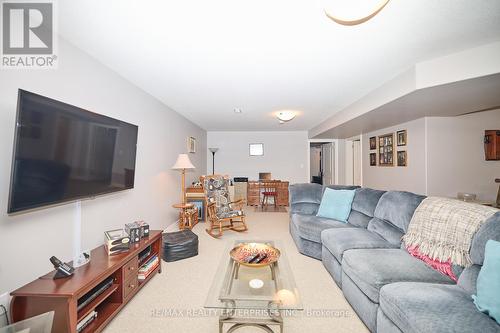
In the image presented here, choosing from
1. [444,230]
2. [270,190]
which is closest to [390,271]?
[444,230]

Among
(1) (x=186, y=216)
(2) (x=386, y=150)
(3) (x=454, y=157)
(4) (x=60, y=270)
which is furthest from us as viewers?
(2) (x=386, y=150)

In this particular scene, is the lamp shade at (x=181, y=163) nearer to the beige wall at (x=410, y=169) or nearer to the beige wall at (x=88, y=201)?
the beige wall at (x=88, y=201)

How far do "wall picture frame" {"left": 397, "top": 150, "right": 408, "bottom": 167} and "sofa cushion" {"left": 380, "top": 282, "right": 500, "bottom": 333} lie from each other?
3.45 metres

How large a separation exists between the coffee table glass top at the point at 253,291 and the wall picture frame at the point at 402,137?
388 centimetres

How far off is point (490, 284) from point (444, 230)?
1.78ft

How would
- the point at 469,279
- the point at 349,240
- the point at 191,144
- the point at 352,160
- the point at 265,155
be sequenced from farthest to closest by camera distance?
the point at 265,155, the point at 352,160, the point at 191,144, the point at 349,240, the point at 469,279

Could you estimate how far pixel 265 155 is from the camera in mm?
7312

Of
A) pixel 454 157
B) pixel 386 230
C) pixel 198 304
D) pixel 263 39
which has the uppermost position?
pixel 263 39

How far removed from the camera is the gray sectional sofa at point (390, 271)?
3.85 ft

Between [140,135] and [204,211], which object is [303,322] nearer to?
[140,135]

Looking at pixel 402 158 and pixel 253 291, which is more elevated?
pixel 402 158

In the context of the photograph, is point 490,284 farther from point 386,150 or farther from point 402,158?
point 386,150

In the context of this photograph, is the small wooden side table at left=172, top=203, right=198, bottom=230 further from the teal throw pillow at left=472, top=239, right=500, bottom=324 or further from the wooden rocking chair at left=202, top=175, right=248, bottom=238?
the teal throw pillow at left=472, top=239, right=500, bottom=324

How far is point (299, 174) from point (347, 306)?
218 inches
